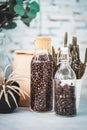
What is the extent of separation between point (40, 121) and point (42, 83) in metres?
0.15

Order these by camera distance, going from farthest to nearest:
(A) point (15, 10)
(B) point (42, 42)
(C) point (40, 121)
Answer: (A) point (15, 10) < (B) point (42, 42) < (C) point (40, 121)

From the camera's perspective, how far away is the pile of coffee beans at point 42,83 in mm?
1049

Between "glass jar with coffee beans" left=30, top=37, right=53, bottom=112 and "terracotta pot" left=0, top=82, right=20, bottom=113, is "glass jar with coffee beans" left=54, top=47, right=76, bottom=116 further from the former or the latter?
"terracotta pot" left=0, top=82, right=20, bottom=113

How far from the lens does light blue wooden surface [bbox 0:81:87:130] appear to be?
0.90 m

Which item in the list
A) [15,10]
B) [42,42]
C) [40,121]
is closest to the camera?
[40,121]

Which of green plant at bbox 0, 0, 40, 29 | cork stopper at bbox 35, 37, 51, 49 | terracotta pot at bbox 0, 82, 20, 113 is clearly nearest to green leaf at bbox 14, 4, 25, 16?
green plant at bbox 0, 0, 40, 29

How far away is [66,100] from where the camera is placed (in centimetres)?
101

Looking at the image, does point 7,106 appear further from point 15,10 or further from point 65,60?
point 15,10

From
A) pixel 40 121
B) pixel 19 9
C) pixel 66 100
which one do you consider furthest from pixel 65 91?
pixel 19 9

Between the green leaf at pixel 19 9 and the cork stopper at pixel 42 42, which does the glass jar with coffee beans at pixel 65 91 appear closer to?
the cork stopper at pixel 42 42

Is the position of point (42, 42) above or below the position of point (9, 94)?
above

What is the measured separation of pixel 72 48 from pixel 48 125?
Result: 331 millimetres

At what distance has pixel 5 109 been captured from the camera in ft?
3.44

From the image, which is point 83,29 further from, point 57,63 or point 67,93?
point 67,93
